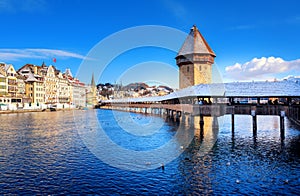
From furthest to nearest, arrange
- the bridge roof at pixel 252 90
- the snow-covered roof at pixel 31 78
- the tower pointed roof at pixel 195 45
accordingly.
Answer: the snow-covered roof at pixel 31 78
the tower pointed roof at pixel 195 45
the bridge roof at pixel 252 90

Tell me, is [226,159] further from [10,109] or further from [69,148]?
[10,109]

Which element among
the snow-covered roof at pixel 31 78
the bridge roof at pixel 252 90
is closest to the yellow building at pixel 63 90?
the snow-covered roof at pixel 31 78

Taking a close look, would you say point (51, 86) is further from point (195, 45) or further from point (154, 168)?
point (154, 168)

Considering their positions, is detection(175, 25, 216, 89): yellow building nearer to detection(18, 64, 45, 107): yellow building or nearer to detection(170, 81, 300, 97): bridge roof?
detection(170, 81, 300, 97): bridge roof

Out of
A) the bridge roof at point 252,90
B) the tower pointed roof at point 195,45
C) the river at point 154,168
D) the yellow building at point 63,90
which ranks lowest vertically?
the river at point 154,168

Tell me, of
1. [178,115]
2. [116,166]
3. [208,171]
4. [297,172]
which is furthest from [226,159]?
[178,115]

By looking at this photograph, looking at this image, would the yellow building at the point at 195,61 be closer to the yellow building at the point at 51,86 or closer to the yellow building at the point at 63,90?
the yellow building at the point at 51,86

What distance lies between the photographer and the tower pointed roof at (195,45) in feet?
202

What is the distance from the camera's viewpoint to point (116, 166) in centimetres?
1641

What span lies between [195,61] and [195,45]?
4.00m

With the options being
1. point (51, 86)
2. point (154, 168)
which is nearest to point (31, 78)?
point (51, 86)

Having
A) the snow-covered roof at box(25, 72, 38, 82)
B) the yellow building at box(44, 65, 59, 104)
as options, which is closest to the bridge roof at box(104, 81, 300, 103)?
the snow-covered roof at box(25, 72, 38, 82)

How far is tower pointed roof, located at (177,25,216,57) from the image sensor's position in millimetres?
61500

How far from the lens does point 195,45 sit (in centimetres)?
6172
